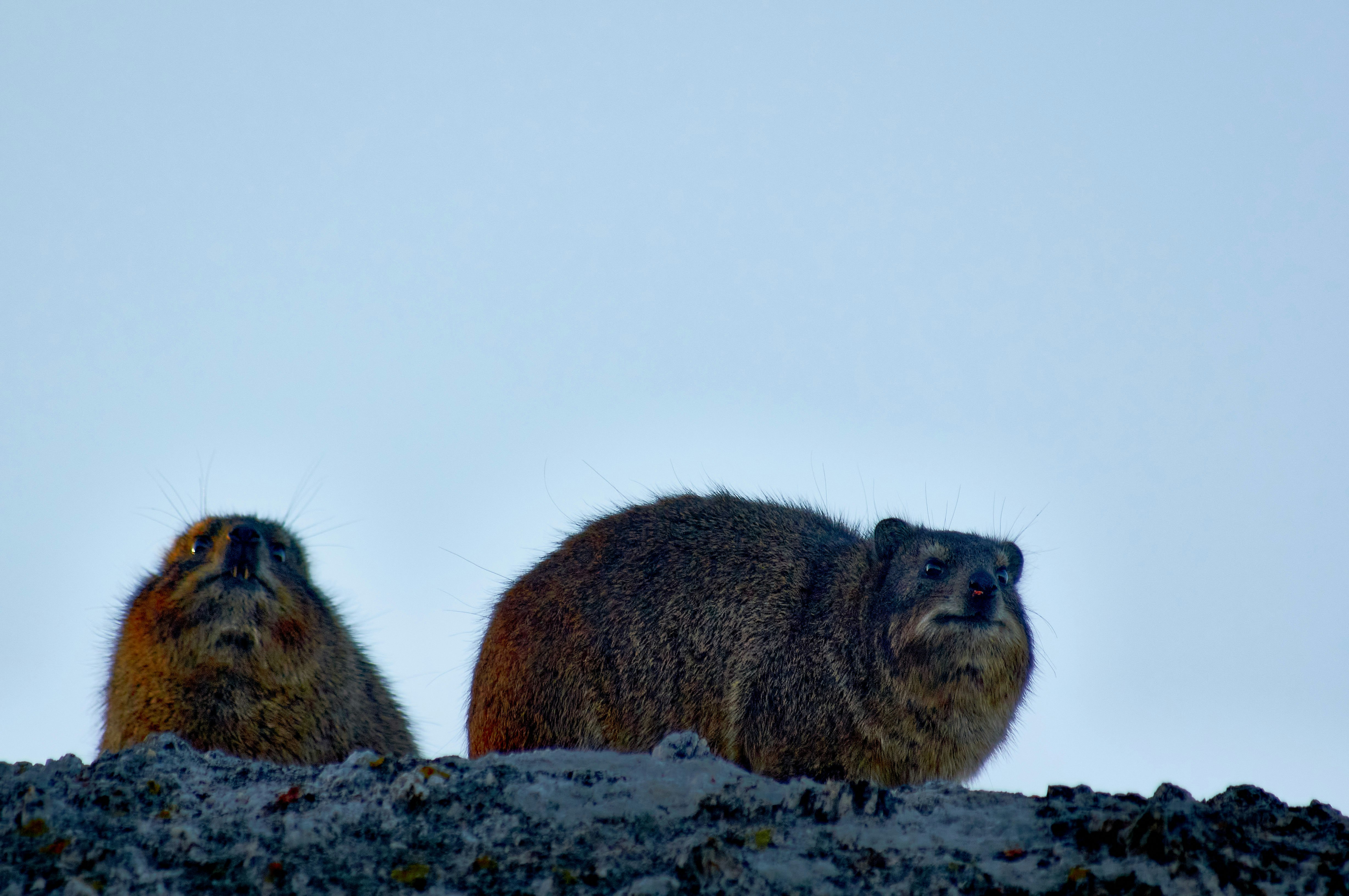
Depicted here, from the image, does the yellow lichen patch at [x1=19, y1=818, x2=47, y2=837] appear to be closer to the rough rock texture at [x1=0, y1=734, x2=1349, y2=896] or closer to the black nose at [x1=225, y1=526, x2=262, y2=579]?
the rough rock texture at [x1=0, y1=734, x2=1349, y2=896]

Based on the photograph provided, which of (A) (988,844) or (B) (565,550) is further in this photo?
(B) (565,550)

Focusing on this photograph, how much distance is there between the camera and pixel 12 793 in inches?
192

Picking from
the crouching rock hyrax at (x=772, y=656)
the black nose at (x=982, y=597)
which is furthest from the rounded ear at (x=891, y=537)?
the black nose at (x=982, y=597)

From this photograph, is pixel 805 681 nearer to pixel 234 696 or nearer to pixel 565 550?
pixel 565 550

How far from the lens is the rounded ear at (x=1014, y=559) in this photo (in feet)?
28.1

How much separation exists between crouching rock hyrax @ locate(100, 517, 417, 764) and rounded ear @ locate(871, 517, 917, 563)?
3403mm

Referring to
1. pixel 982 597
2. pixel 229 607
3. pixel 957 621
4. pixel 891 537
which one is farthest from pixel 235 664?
pixel 982 597

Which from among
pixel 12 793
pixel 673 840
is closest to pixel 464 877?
pixel 673 840

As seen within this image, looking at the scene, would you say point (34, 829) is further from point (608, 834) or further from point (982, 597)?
point (982, 597)

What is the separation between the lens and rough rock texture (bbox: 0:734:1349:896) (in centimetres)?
444

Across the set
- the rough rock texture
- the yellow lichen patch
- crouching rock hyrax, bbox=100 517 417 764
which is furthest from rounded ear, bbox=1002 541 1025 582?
the yellow lichen patch

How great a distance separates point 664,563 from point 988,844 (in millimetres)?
3920

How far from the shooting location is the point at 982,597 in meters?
7.96

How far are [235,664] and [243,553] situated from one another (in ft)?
2.13
